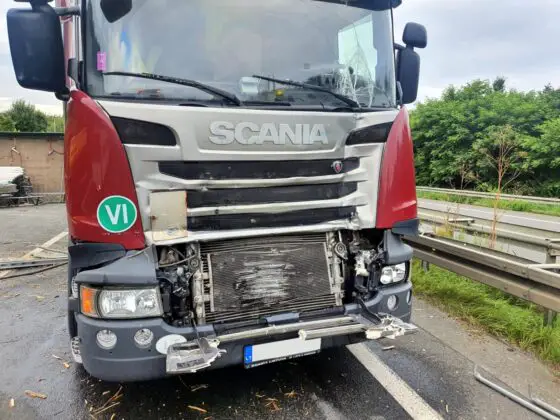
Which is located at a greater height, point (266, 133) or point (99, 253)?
point (266, 133)

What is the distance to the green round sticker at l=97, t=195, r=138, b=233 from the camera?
2469 millimetres

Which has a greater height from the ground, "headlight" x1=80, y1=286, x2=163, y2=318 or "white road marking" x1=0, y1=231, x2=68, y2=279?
"headlight" x1=80, y1=286, x2=163, y2=318

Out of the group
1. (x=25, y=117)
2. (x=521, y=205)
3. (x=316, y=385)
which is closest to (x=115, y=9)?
(x=316, y=385)

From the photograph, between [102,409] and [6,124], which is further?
[6,124]

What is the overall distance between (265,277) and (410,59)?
2.34 metres

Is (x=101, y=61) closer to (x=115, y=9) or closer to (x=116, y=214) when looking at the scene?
(x=115, y=9)

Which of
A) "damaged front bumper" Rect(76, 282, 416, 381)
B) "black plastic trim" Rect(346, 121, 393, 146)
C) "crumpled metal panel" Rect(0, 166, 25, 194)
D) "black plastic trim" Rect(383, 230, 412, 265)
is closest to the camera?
"damaged front bumper" Rect(76, 282, 416, 381)

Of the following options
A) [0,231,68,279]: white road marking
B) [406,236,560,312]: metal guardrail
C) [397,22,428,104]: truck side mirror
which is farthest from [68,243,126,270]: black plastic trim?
[0,231,68,279]: white road marking

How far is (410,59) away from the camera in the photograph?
12.2ft

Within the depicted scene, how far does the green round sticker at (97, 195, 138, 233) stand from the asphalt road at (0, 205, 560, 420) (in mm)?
1284

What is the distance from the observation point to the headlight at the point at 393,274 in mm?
3080

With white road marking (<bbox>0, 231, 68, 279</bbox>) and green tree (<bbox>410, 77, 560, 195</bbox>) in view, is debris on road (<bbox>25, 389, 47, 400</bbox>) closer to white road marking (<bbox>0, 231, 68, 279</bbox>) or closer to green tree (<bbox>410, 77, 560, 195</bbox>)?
white road marking (<bbox>0, 231, 68, 279</bbox>)

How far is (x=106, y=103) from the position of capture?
8.01ft

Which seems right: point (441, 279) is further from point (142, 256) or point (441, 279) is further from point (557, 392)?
point (142, 256)
